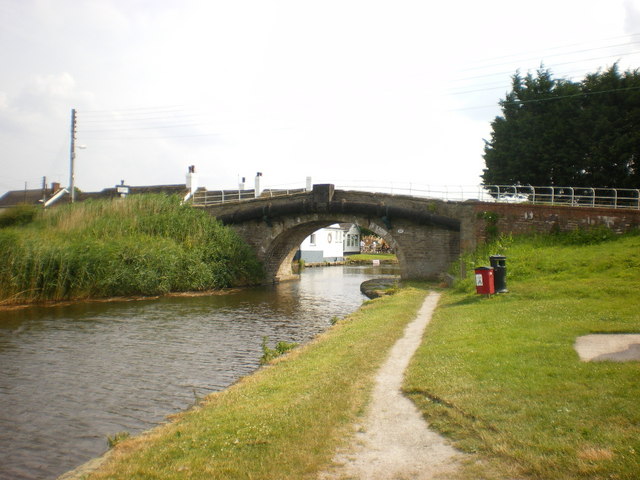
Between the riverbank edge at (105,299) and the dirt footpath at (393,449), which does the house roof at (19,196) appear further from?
the dirt footpath at (393,449)

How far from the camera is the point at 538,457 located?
4.77 m

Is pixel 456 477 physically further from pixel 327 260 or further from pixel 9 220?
pixel 327 260

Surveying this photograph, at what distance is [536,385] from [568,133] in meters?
31.1

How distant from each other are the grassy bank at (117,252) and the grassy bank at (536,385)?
55.0 ft

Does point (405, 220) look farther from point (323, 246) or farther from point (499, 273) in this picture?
point (323, 246)

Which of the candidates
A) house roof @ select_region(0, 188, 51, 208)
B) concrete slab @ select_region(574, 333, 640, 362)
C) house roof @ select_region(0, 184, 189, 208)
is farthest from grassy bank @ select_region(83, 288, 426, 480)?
house roof @ select_region(0, 188, 51, 208)

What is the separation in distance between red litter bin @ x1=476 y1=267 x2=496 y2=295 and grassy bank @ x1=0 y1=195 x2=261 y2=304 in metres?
16.5

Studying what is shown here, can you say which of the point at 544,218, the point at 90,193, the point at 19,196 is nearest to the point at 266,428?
the point at 544,218

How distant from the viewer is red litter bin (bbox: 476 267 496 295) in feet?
52.0

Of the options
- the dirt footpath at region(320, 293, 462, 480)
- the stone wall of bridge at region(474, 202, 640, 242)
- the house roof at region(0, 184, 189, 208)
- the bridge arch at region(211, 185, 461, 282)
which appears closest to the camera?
the dirt footpath at region(320, 293, 462, 480)

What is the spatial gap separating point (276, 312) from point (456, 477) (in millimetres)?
17407

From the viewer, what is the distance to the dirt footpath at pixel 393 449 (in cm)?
494

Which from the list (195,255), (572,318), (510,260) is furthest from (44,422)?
(195,255)

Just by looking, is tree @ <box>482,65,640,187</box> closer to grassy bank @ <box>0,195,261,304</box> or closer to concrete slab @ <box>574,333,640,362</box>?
grassy bank @ <box>0,195,261,304</box>
